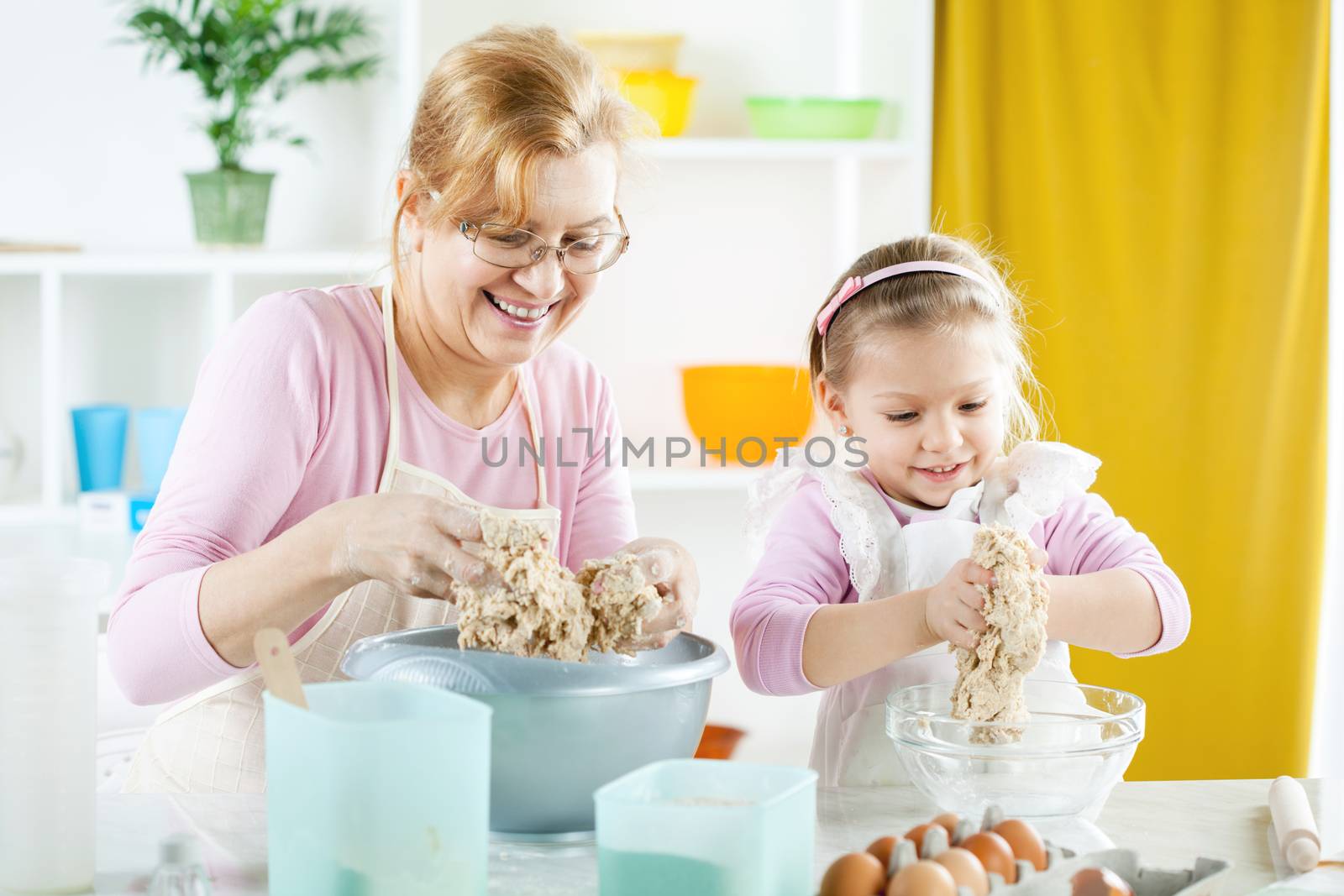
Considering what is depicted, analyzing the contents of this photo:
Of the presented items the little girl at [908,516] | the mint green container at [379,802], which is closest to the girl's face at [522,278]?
the little girl at [908,516]

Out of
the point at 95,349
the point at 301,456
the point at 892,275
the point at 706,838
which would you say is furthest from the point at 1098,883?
the point at 95,349

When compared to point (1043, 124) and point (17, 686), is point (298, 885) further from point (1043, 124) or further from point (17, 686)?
point (1043, 124)

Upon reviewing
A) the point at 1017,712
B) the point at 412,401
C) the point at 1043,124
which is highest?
the point at 1043,124

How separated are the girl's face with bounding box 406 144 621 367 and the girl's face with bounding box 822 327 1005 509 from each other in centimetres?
33

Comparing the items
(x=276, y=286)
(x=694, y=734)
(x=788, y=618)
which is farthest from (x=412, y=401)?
(x=276, y=286)

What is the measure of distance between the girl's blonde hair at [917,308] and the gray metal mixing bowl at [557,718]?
564mm

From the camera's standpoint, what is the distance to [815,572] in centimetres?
142

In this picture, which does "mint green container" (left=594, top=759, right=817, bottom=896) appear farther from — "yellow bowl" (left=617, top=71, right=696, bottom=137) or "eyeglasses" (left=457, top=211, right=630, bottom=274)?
"yellow bowl" (left=617, top=71, right=696, bottom=137)

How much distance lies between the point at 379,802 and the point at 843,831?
1.38ft

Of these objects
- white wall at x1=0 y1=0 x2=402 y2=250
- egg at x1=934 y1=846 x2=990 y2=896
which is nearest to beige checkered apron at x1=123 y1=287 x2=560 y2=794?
egg at x1=934 y1=846 x2=990 y2=896

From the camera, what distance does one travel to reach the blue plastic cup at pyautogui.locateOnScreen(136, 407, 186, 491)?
2510mm

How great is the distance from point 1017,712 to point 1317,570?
179cm

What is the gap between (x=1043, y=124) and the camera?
8.28 feet

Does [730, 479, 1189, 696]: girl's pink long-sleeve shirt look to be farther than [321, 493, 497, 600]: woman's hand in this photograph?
Yes
